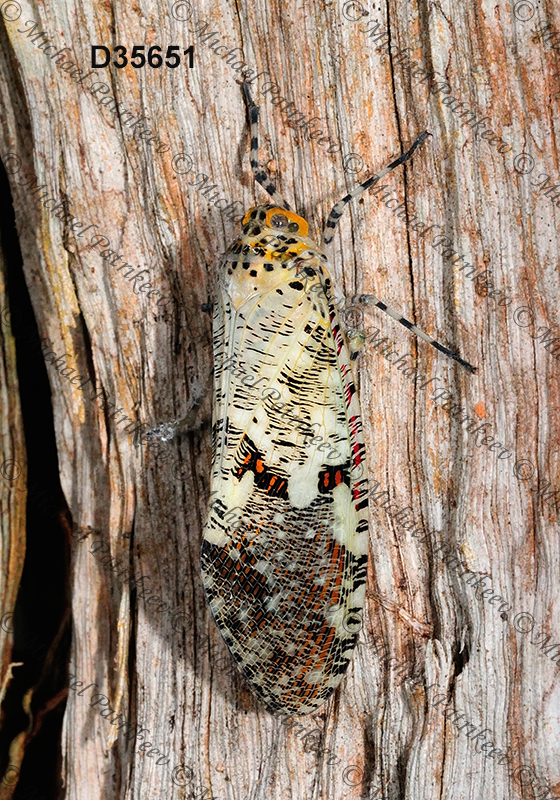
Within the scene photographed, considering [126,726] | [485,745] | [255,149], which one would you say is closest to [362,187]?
[255,149]

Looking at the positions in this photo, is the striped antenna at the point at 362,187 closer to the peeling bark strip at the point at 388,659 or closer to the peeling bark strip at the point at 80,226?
the peeling bark strip at the point at 80,226

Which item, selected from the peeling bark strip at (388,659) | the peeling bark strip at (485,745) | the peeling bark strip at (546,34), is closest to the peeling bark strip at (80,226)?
the peeling bark strip at (388,659)

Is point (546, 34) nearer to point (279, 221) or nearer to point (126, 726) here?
point (279, 221)

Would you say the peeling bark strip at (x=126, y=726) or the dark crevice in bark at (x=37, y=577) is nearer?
the peeling bark strip at (x=126, y=726)

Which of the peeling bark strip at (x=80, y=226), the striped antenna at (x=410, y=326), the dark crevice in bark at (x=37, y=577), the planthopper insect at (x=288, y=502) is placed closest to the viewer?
the planthopper insect at (x=288, y=502)

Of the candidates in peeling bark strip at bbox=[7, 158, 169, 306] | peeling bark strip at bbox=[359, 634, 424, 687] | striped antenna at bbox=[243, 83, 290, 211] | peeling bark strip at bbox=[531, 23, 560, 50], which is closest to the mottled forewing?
peeling bark strip at bbox=[359, 634, 424, 687]

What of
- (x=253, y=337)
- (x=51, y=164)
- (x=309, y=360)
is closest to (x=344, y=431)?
(x=309, y=360)
